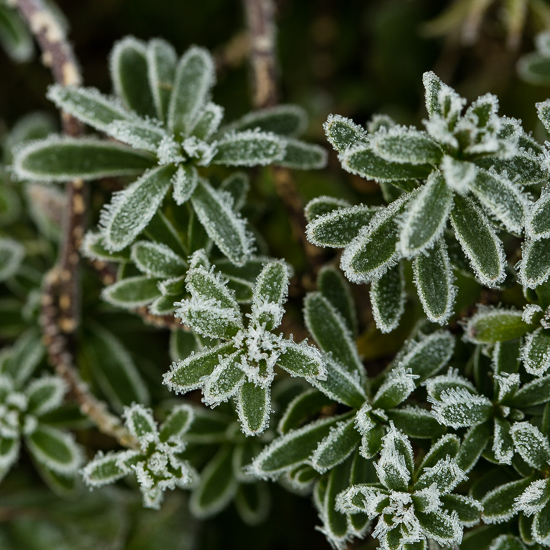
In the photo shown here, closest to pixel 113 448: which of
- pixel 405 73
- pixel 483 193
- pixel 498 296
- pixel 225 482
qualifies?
pixel 225 482

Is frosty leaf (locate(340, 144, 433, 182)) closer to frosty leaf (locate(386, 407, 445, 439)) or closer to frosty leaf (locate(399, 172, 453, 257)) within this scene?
frosty leaf (locate(399, 172, 453, 257))

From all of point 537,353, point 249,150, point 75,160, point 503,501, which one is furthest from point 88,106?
point 503,501

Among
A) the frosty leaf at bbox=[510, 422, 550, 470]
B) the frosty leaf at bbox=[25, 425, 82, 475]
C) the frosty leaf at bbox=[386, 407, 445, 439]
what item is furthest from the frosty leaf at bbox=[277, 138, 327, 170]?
the frosty leaf at bbox=[25, 425, 82, 475]

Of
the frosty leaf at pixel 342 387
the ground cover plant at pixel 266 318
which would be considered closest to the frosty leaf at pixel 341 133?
the ground cover plant at pixel 266 318

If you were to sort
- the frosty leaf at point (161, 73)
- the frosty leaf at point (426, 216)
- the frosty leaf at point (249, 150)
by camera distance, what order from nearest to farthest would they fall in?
1. the frosty leaf at point (426, 216)
2. the frosty leaf at point (249, 150)
3. the frosty leaf at point (161, 73)

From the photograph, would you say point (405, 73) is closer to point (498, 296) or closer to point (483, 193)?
point (498, 296)

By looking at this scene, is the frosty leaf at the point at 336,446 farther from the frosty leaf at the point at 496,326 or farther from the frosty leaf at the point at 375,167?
the frosty leaf at the point at 375,167

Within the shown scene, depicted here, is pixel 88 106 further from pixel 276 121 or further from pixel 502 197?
pixel 502 197
